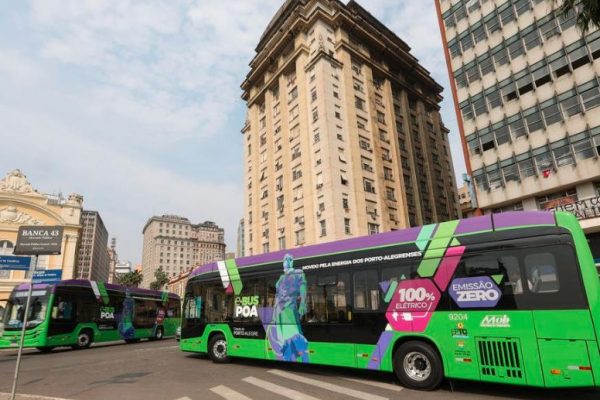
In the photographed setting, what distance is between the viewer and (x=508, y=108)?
84.9 feet

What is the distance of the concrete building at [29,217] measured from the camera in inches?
1933

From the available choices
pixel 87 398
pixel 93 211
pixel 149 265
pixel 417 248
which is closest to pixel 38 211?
pixel 87 398

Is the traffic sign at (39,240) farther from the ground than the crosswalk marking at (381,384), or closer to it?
farther from the ground

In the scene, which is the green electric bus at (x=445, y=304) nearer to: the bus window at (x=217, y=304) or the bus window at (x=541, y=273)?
the bus window at (x=541, y=273)

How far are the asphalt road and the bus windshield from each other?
5.53m

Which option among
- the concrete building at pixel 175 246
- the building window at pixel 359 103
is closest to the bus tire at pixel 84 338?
the building window at pixel 359 103

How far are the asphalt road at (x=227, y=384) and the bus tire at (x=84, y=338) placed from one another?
6.99 meters

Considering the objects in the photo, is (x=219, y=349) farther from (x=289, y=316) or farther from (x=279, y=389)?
(x=279, y=389)

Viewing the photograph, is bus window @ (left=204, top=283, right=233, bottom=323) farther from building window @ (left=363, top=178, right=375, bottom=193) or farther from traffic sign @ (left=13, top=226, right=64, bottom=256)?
building window @ (left=363, top=178, right=375, bottom=193)

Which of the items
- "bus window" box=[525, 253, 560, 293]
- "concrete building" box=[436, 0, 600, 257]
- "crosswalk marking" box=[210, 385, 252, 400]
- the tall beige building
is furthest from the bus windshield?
"concrete building" box=[436, 0, 600, 257]

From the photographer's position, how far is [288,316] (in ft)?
35.3

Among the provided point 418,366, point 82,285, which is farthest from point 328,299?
point 82,285

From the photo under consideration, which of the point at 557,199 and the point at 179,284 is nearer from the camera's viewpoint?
the point at 557,199

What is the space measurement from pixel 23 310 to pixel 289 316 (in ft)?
49.4
